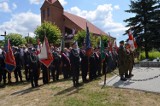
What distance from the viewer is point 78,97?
9.25m

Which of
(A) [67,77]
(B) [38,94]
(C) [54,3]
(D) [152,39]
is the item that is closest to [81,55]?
(A) [67,77]

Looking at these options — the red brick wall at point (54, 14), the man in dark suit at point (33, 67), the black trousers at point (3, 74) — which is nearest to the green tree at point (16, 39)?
the red brick wall at point (54, 14)

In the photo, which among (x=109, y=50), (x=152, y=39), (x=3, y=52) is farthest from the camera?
(x=152, y=39)

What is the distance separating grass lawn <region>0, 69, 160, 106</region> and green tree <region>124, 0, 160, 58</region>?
15587mm

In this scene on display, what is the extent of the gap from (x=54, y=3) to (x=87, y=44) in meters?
43.9

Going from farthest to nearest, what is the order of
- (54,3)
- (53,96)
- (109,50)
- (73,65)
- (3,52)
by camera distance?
1. (54,3)
2. (109,50)
3. (3,52)
4. (73,65)
5. (53,96)

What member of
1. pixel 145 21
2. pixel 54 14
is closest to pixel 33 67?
pixel 145 21

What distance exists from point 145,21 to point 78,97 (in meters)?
18.7

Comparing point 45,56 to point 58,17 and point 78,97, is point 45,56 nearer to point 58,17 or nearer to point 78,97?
point 78,97

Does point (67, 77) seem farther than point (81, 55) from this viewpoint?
Yes

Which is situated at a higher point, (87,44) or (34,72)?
(87,44)

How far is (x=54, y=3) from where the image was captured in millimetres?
54844

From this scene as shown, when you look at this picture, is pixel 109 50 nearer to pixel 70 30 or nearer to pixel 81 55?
pixel 81 55

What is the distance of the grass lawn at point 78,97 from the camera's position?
864 cm
